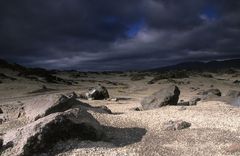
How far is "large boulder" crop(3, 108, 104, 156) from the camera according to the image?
9.54 m

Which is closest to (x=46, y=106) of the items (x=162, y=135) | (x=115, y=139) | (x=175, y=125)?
(x=115, y=139)

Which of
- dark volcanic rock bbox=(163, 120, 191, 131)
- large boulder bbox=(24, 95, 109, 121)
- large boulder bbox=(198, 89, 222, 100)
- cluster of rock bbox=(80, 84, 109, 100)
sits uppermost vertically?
large boulder bbox=(24, 95, 109, 121)

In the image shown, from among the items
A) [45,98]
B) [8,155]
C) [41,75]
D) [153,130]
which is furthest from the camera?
[41,75]

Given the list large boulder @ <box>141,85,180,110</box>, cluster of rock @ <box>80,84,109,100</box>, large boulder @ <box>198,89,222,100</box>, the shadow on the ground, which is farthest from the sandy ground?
cluster of rock @ <box>80,84,109,100</box>

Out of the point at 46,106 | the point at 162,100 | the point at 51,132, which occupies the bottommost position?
the point at 162,100

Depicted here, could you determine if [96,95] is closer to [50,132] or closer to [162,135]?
[162,135]

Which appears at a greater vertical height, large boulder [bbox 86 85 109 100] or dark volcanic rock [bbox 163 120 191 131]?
large boulder [bbox 86 85 109 100]

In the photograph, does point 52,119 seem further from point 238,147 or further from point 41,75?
point 41,75

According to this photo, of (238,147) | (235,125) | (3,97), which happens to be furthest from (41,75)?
(238,147)

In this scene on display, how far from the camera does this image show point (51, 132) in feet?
32.8

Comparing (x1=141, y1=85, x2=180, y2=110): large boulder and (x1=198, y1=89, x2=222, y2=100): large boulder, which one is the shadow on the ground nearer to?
(x1=141, y1=85, x2=180, y2=110): large boulder

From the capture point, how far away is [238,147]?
32.4 feet

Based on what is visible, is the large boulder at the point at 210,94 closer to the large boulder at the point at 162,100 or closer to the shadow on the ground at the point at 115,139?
the large boulder at the point at 162,100

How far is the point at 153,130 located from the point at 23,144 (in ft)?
14.4
